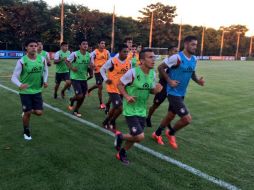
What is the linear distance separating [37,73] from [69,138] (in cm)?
150

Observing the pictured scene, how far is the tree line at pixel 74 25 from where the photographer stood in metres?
41.7

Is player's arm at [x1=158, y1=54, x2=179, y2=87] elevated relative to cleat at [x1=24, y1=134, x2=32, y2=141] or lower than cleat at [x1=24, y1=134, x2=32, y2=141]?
elevated

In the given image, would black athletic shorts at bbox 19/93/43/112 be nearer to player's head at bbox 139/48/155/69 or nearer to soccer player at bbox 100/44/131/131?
soccer player at bbox 100/44/131/131

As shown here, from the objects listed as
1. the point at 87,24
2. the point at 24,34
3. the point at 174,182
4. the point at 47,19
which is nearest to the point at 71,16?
the point at 87,24

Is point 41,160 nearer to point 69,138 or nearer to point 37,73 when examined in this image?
point 69,138

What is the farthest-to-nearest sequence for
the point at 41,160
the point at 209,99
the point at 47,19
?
1. the point at 47,19
2. the point at 209,99
3. the point at 41,160

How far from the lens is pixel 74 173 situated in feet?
15.6

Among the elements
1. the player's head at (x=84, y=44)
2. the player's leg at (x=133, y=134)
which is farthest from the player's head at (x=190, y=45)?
the player's head at (x=84, y=44)

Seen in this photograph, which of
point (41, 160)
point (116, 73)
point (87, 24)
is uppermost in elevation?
point (87, 24)

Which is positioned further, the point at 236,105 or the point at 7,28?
the point at 7,28

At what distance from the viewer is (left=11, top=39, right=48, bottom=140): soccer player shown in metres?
6.04

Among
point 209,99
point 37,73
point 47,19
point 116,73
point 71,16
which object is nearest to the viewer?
point 37,73

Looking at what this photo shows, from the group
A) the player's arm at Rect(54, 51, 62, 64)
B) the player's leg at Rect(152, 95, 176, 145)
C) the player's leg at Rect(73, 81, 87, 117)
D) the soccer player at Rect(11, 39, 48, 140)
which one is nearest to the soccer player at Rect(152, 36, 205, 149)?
the player's leg at Rect(152, 95, 176, 145)

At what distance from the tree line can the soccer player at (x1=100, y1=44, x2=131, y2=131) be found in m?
35.8
